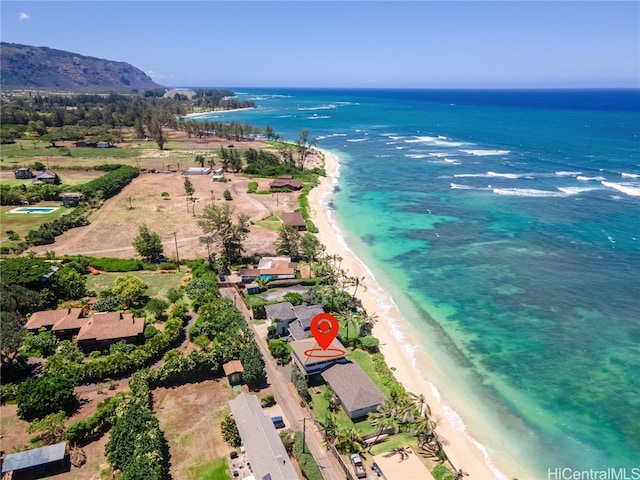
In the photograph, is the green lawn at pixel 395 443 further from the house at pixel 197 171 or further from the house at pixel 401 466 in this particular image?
the house at pixel 197 171

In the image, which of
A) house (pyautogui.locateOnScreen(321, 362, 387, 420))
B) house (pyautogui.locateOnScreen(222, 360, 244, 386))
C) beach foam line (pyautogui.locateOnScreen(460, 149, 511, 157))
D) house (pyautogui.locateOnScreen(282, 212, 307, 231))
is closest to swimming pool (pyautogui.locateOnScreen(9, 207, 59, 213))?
house (pyautogui.locateOnScreen(282, 212, 307, 231))

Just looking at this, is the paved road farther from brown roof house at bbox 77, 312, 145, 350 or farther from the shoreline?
brown roof house at bbox 77, 312, 145, 350

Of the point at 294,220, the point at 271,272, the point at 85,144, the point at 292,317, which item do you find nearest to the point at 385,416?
the point at 292,317

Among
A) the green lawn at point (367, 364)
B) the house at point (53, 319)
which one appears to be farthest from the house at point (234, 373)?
the house at point (53, 319)

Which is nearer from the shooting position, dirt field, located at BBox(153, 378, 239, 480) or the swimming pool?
dirt field, located at BBox(153, 378, 239, 480)

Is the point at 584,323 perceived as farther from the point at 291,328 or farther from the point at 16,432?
the point at 16,432
